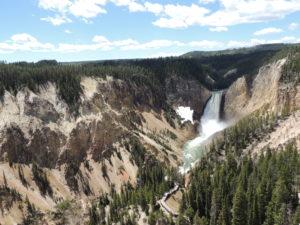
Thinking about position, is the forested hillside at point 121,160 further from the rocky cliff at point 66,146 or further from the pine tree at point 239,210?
the rocky cliff at point 66,146

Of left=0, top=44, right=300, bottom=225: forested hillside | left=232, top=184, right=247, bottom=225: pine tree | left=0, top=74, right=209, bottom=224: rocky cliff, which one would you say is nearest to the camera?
left=232, top=184, right=247, bottom=225: pine tree

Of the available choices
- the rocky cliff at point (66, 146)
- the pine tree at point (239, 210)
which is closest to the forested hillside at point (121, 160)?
the pine tree at point (239, 210)

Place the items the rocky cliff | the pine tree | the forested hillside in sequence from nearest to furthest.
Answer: the pine tree → the forested hillside → the rocky cliff

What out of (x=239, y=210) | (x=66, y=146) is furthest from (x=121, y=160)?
(x=239, y=210)

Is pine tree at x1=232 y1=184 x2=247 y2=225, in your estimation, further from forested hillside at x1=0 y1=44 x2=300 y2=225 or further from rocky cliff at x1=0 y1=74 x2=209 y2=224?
rocky cliff at x1=0 y1=74 x2=209 y2=224

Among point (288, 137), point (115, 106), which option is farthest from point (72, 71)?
point (288, 137)

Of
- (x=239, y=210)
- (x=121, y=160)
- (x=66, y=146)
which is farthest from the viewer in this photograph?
(x=121, y=160)

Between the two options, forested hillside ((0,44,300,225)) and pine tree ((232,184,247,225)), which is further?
forested hillside ((0,44,300,225))

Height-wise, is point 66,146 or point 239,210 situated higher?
point 66,146

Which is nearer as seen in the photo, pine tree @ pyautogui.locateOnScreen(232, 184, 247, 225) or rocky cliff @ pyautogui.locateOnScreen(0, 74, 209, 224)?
pine tree @ pyautogui.locateOnScreen(232, 184, 247, 225)

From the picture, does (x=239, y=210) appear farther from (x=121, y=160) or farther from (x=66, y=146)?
(x=66, y=146)

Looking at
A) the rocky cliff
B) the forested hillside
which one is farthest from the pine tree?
the rocky cliff

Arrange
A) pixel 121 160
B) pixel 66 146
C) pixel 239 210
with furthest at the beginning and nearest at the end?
pixel 121 160, pixel 66 146, pixel 239 210

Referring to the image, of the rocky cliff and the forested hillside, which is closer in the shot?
the forested hillside
